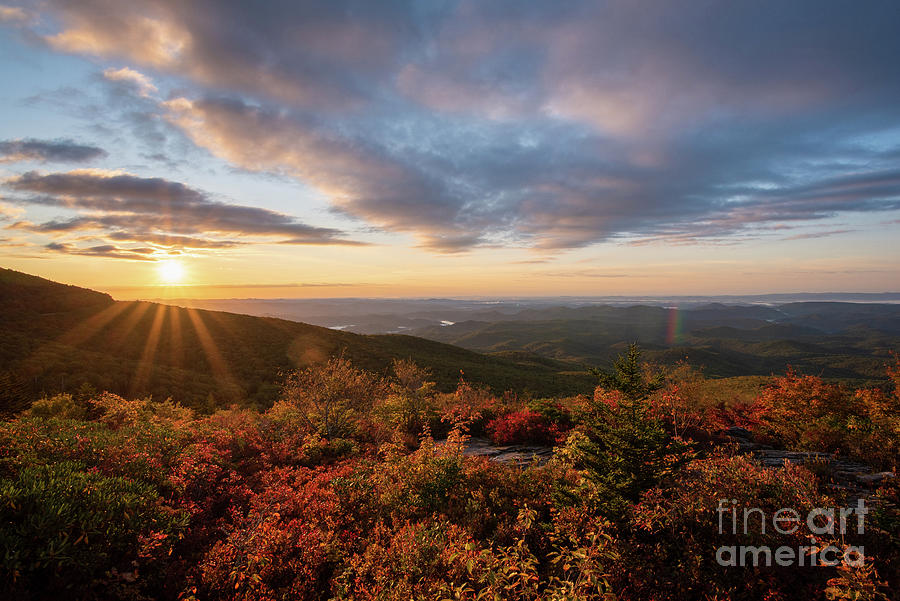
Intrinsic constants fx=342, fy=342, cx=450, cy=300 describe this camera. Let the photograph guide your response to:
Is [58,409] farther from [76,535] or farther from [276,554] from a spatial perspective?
[276,554]

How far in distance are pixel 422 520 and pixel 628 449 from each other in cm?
468

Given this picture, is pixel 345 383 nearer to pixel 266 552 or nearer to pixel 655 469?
pixel 266 552

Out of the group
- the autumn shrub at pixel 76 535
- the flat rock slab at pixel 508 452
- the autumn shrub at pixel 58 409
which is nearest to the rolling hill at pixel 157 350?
the autumn shrub at pixel 58 409

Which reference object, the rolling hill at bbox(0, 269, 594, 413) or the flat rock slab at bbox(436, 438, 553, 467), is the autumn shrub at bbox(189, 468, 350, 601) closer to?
the flat rock slab at bbox(436, 438, 553, 467)

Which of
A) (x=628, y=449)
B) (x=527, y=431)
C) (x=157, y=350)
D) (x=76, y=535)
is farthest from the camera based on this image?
(x=157, y=350)

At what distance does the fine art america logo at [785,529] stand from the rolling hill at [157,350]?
19.6 metres

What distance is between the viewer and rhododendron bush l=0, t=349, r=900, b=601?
507 cm

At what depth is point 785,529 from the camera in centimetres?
616

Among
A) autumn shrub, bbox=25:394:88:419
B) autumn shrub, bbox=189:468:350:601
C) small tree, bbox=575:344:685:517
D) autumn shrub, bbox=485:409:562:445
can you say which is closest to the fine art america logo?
small tree, bbox=575:344:685:517

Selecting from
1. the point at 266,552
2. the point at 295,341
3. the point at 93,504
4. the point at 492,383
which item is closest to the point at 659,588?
the point at 266,552

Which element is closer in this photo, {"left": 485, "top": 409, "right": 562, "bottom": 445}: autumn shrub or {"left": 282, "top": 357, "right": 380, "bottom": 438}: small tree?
{"left": 485, "top": 409, "right": 562, "bottom": 445}: autumn shrub

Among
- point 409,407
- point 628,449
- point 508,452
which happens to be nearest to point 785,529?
point 628,449

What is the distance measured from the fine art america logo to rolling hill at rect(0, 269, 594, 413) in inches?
770

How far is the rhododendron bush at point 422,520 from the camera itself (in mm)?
5066
